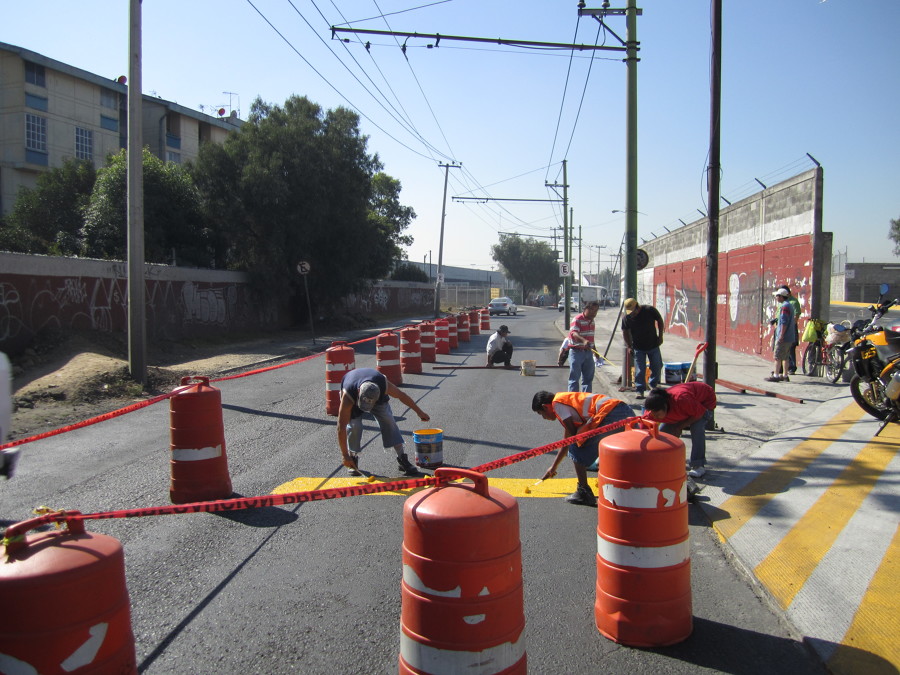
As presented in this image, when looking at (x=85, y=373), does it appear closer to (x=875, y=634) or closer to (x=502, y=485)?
(x=502, y=485)

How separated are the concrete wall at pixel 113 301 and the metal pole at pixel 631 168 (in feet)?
42.4

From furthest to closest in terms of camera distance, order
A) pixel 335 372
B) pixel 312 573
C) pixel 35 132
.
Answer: pixel 35 132 < pixel 335 372 < pixel 312 573

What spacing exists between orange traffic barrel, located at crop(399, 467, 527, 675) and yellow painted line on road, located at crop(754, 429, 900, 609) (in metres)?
2.25

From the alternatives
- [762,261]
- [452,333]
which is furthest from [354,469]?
[452,333]

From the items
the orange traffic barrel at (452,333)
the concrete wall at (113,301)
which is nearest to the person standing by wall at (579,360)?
the orange traffic barrel at (452,333)

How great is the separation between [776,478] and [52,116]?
42.7 metres

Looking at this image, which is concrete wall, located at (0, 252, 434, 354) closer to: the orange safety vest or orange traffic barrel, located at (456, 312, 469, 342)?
orange traffic barrel, located at (456, 312, 469, 342)

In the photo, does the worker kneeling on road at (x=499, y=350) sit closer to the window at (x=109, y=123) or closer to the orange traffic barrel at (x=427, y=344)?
the orange traffic barrel at (x=427, y=344)

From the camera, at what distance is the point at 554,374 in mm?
16078

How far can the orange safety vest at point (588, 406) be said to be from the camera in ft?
18.7

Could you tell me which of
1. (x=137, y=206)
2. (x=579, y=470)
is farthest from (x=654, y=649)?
(x=137, y=206)

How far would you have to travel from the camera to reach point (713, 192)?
8422 mm

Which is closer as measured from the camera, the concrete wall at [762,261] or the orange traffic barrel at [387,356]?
the orange traffic barrel at [387,356]

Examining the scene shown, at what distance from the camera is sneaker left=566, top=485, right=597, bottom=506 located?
19.5 feet
